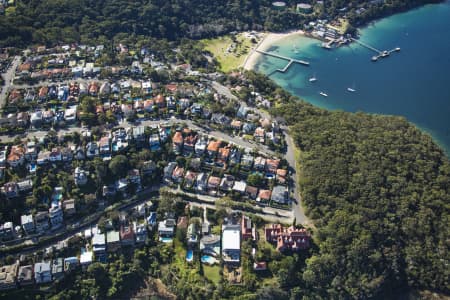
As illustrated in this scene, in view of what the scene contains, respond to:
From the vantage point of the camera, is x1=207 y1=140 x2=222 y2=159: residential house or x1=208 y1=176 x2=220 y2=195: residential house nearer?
x1=208 y1=176 x2=220 y2=195: residential house

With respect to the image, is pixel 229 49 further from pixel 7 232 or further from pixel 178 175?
pixel 7 232

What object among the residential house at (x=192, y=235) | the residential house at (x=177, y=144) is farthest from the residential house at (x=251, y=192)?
the residential house at (x=177, y=144)

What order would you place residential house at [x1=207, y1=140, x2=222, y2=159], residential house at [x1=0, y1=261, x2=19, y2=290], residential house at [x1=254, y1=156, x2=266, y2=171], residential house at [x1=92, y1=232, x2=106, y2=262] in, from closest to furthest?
residential house at [x1=0, y1=261, x2=19, y2=290] → residential house at [x1=92, y1=232, x2=106, y2=262] → residential house at [x1=254, y1=156, x2=266, y2=171] → residential house at [x1=207, y1=140, x2=222, y2=159]

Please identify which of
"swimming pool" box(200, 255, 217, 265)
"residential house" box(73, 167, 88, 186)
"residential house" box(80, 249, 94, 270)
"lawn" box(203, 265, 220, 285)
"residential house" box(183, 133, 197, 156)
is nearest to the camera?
"lawn" box(203, 265, 220, 285)

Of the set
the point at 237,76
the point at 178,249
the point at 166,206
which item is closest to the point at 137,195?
the point at 166,206

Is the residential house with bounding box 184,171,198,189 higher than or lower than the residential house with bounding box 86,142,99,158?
lower

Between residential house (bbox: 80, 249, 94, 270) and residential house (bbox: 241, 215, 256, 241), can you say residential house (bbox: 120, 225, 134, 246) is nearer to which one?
residential house (bbox: 80, 249, 94, 270)

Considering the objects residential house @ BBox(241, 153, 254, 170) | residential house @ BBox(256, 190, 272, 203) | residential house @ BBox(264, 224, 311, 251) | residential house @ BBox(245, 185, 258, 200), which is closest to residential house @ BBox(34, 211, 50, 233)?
residential house @ BBox(245, 185, 258, 200)

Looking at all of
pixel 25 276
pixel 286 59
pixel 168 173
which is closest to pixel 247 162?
pixel 168 173
